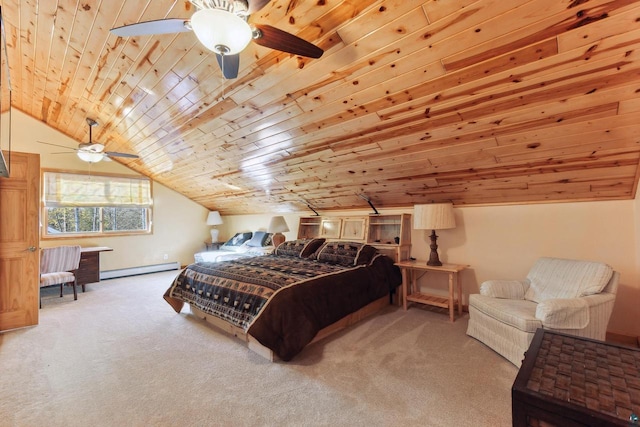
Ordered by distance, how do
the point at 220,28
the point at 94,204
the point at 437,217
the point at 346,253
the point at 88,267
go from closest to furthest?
the point at 220,28
the point at 437,217
the point at 346,253
the point at 88,267
the point at 94,204

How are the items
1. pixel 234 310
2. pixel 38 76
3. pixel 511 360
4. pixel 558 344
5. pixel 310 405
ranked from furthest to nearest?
pixel 38 76, pixel 234 310, pixel 511 360, pixel 310 405, pixel 558 344

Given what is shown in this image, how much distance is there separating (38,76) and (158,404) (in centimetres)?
410

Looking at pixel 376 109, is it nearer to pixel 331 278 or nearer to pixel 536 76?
pixel 536 76

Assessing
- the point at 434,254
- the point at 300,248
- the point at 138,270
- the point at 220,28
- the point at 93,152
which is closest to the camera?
the point at 220,28

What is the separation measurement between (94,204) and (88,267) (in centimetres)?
138

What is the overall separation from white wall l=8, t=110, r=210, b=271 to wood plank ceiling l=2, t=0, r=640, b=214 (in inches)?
41.8

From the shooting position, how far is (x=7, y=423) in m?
1.72

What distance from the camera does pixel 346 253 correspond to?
12.6ft

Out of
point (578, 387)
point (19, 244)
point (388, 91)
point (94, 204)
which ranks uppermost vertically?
point (388, 91)

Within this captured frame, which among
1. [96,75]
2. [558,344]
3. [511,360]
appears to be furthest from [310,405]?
[96,75]

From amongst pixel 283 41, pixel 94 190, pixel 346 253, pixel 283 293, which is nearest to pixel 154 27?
pixel 283 41

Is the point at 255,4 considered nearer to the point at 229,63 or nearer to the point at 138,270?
the point at 229,63

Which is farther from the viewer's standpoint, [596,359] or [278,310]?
[278,310]

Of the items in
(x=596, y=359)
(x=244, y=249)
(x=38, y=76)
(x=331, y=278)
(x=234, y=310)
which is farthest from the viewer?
(x=244, y=249)
